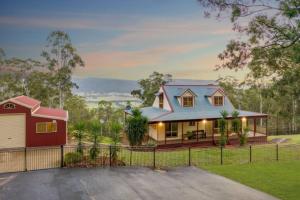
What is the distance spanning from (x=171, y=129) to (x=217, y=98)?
23.4ft

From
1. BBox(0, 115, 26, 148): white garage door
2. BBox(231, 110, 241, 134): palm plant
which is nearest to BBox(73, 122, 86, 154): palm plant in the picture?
BBox(0, 115, 26, 148): white garage door

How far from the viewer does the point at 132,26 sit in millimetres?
37406

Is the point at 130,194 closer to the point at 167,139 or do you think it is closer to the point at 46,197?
the point at 46,197

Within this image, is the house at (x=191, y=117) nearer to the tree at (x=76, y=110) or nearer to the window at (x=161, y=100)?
the window at (x=161, y=100)

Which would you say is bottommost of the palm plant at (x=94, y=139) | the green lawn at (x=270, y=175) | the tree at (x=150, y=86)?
the green lawn at (x=270, y=175)

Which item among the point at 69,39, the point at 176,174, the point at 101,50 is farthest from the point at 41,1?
the point at 176,174

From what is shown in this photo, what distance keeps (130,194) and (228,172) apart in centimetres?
585

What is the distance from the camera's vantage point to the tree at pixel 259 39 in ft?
42.2

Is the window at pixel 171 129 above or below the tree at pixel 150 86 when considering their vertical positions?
below

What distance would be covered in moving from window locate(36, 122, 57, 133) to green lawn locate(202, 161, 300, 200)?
14.0 m

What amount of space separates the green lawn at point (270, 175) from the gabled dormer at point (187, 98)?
1530 centimetres

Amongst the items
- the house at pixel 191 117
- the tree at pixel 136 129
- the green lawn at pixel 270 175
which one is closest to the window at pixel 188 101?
the house at pixel 191 117

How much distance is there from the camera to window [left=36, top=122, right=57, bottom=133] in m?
22.9

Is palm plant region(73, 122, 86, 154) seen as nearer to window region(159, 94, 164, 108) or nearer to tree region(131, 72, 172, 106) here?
window region(159, 94, 164, 108)
